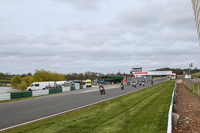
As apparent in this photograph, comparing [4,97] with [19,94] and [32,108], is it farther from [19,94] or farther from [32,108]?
[32,108]

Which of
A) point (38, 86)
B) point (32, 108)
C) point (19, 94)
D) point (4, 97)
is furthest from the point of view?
point (38, 86)

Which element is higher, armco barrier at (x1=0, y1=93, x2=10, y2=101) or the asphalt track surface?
the asphalt track surface

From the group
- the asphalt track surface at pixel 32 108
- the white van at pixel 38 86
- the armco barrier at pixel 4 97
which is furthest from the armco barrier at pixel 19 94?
the white van at pixel 38 86

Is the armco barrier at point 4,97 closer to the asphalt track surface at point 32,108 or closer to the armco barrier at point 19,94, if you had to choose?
the armco barrier at point 19,94

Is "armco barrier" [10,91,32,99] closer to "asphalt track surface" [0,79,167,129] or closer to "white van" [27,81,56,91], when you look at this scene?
"asphalt track surface" [0,79,167,129]

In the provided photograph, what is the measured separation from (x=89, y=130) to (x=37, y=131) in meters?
1.98

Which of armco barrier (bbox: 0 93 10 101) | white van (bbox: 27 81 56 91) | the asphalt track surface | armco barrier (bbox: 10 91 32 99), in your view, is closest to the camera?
Answer: the asphalt track surface

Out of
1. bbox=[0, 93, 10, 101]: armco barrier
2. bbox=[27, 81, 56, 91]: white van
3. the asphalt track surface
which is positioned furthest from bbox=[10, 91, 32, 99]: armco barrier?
bbox=[27, 81, 56, 91]: white van

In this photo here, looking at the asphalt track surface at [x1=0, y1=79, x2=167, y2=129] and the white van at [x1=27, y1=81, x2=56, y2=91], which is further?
the white van at [x1=27, y1=81, x2=56, y2=91]

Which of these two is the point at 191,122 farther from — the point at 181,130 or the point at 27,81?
the point at 27,81

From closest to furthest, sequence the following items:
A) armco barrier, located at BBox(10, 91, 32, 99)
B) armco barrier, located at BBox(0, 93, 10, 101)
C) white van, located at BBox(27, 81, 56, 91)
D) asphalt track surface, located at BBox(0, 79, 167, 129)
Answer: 1. asphalt track surface, located at BBox(0, 79, 167, 129)
2. armco barrier, located at BBox(0, 93, 10, 101)
3. armco barrier, located at BBox(10, 91, 32, 99)
4. white van, located at BBox(27, 81, 56, 91)

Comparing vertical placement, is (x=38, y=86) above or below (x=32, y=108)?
below

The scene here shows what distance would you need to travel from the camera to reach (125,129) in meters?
7.02

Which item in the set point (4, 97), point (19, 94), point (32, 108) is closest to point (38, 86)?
point (19, 94)
